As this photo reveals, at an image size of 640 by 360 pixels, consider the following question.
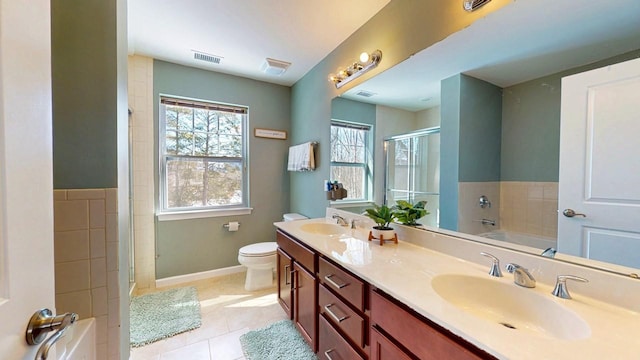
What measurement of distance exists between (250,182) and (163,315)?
5.11 ft

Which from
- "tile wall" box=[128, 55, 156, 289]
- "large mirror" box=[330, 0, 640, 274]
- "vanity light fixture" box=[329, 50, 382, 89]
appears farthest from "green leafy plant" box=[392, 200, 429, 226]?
"tile wall" box=[128, 55, 156, 289]

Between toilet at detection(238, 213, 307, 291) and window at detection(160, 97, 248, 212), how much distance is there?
0.73m

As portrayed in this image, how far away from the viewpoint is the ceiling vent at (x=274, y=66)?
8.26 ft

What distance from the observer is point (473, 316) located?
0.76 meters

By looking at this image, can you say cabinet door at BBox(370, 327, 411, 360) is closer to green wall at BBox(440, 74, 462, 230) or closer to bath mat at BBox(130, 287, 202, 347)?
green wall at BBox(440, 74, 462, 230)

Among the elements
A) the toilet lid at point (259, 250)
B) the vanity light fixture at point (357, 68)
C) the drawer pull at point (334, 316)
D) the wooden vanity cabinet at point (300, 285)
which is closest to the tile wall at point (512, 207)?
the drawer pull at point (334, 316)

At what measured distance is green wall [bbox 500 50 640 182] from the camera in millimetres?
1004

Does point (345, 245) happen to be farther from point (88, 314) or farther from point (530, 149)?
point (88, 314)

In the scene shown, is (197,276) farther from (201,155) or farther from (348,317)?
(348,317)

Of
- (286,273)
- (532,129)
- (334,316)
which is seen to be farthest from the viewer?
(286,273)

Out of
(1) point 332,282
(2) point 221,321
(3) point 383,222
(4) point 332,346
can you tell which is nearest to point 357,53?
(3) point 383,222

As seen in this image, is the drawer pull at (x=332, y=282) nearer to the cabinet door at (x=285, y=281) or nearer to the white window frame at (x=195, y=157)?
the cabinet door at (x=285, y=281)

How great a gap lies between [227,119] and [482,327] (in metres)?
2.98

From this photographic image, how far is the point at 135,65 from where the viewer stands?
245cm
